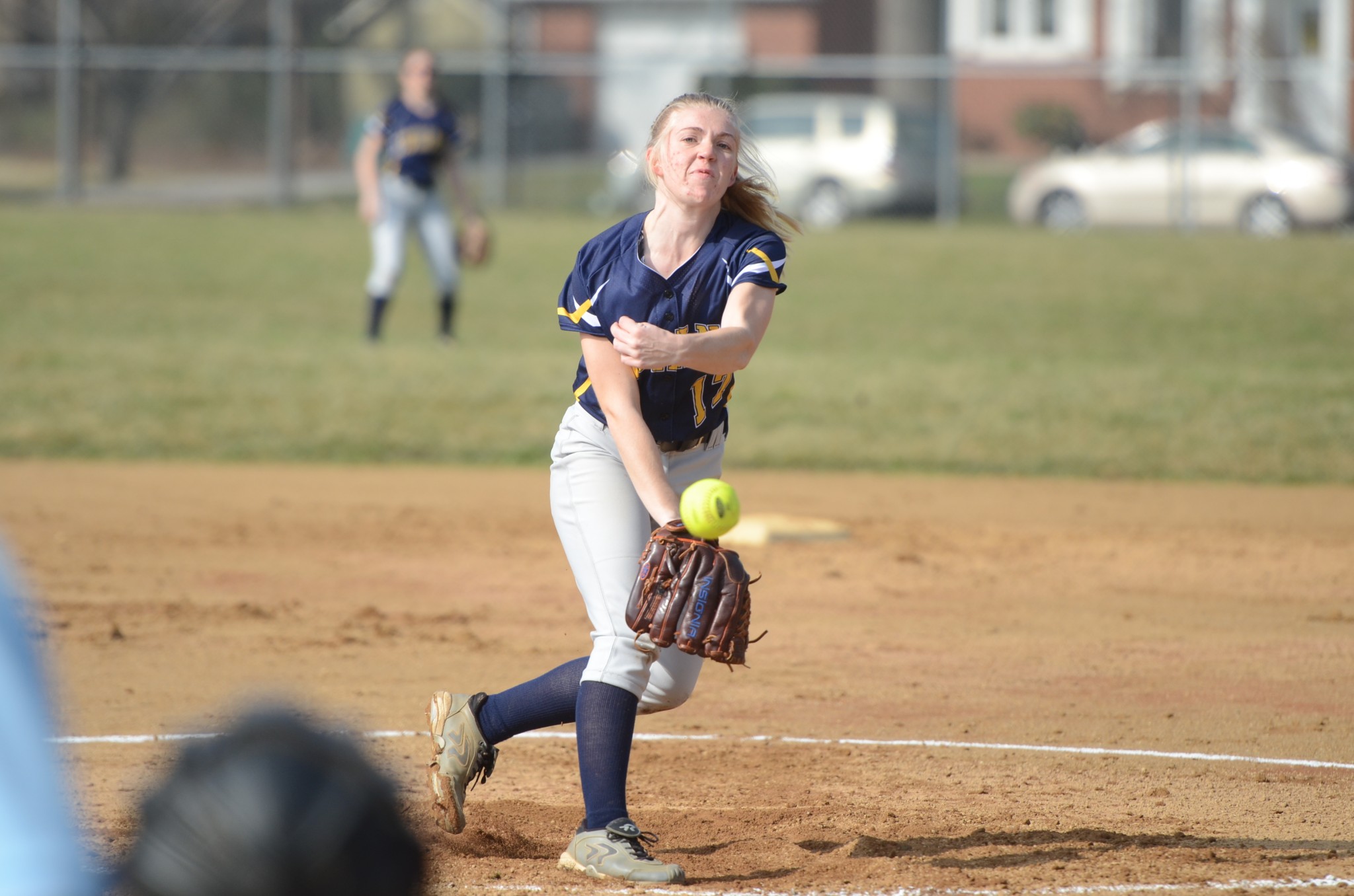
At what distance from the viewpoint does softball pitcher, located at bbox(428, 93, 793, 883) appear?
3.23 meters

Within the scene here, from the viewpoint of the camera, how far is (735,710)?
494 cm

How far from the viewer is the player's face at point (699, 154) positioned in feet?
10.7

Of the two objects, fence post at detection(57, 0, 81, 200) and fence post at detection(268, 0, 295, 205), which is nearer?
fence post at detection(57, 0, 81, 200)

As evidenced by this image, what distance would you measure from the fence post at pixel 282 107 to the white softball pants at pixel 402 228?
11429 millimetres

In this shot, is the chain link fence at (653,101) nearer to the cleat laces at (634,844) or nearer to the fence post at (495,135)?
the fence post at (495,135)

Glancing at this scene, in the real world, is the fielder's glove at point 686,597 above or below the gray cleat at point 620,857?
above

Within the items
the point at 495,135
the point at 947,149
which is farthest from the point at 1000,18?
the point at 495,135

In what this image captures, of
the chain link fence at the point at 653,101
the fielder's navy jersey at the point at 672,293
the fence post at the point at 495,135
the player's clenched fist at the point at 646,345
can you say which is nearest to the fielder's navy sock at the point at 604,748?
the fielder's navy jersey at the point at 672,293

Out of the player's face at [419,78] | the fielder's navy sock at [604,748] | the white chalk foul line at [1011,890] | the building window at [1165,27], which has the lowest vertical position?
the white chalk foul line at [1011,890]

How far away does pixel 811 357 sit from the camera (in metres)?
13.0

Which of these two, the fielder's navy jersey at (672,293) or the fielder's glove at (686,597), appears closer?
the fielder's glove at (686,597)

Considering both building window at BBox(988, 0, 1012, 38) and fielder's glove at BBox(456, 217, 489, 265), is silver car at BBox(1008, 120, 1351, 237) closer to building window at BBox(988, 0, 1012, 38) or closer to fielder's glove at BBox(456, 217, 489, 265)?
building window at BBox(988, 0, 1012, 38)

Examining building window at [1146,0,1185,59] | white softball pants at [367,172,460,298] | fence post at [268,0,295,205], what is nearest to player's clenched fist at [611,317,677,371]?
white softball pants at [367,172,460,298]

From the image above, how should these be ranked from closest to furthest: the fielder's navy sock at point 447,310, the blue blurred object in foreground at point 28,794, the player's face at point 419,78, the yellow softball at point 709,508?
the blue blurred object in foreground at point 28,794, the yellow softball at point 709,508, the player's face at point 419,78, the fielder's navy sock at point 447,310
